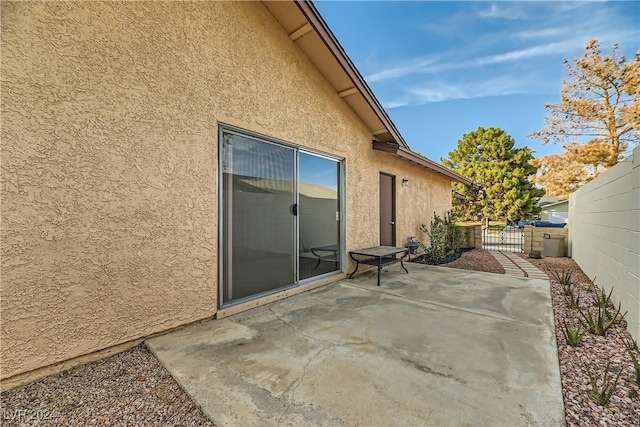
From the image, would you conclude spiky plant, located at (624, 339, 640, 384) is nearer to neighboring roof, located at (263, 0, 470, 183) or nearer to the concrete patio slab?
the concrete patio slab

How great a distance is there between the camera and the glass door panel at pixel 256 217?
426 centimetres

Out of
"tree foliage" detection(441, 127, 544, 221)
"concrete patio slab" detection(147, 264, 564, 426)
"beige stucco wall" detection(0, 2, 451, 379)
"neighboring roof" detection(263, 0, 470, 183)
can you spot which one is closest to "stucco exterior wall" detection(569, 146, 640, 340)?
"concrete patio slab" detection(147, 264, 564, 426)

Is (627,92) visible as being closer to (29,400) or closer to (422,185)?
(422,185)

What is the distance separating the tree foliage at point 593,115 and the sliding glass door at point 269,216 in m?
18.8

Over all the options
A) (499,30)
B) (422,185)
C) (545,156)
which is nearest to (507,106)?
(545,156)

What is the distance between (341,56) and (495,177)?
27.5 m

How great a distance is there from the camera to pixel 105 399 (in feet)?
7.72

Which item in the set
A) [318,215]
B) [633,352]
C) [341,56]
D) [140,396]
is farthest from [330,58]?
[633,352]

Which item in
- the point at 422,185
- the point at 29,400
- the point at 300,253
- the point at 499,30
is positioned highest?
the point at 499,30

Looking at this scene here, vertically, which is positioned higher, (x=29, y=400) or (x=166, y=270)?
(x=166, y=270)

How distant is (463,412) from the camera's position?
84.5 inches

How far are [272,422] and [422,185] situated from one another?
34.3 feet

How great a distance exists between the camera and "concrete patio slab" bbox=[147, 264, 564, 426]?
2156 millimetres

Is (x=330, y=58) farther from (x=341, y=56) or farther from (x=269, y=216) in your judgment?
(x=269, y=216)
